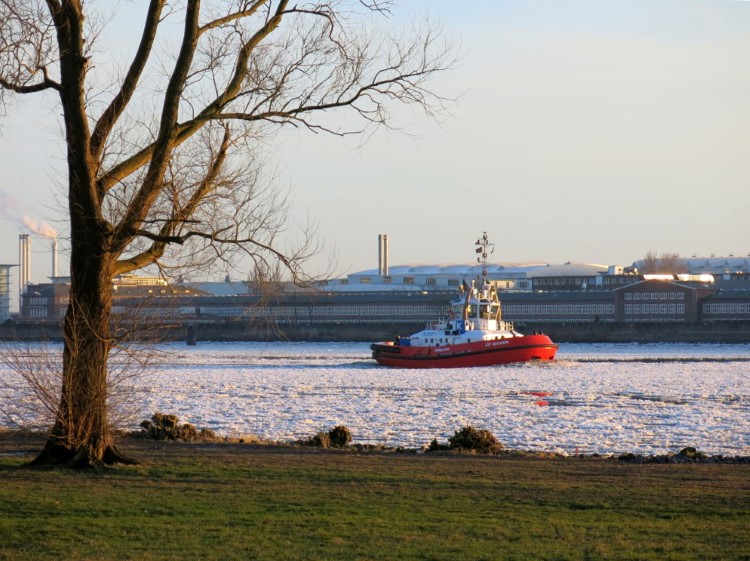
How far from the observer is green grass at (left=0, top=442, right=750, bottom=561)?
25.2 ft

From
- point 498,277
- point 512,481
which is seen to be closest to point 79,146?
point 512,481

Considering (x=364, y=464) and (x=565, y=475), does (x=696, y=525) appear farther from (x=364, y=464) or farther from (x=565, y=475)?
(x=364, y=464)

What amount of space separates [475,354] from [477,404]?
76.9 ft

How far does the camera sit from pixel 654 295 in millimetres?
91438

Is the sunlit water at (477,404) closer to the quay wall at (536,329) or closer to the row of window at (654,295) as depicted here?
the quay wall at (536,329)

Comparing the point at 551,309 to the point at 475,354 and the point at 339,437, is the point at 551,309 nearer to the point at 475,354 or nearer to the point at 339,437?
the point at 475,354

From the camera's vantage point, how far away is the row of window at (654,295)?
90438 mm

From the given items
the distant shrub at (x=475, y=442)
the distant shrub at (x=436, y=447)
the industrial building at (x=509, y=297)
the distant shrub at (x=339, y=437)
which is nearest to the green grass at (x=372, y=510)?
the distant shrub at (x=436, y=447)

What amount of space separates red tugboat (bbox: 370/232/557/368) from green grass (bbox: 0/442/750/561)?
35.5 m

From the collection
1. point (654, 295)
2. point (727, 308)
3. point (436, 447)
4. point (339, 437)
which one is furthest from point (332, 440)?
point (727, 308)

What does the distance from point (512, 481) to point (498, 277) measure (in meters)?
104

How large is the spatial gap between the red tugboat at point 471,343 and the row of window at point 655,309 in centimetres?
4067

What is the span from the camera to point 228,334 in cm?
9694

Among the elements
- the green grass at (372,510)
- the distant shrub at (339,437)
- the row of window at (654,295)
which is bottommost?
the distant shrub at (339,437)
